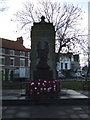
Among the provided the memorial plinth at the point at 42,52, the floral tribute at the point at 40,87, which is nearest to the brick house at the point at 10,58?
the memorial plinth at the point at 42,52

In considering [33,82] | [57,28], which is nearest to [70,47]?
[57,28]

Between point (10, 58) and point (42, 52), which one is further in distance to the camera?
point (10, 58)

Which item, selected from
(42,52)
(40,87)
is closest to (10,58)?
(42,52)

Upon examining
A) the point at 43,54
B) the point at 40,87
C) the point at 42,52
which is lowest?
the point at 40,87

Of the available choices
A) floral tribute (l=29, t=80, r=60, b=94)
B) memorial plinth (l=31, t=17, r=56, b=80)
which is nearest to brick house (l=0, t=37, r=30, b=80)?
memorial plinth (l=31, t=17, r=56, b=80)

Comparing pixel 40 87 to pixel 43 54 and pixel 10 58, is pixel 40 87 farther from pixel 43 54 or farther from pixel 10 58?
pixel 10 58

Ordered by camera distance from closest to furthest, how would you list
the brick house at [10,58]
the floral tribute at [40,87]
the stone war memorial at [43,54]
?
the floral tribute at [40,87]
the stone war memorial at [43,54]
the brick house at [10,58]

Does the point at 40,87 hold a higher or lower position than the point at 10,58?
lower

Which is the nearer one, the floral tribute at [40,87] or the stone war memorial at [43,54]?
the floral tribute at [40,87]

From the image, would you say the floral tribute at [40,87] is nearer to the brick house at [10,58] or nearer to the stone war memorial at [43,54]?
the stone war memorial at [43,54]

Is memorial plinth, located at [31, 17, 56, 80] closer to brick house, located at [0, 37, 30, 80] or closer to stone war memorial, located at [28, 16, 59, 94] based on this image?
stone war memorial, located at [28, 16, 59, 94]

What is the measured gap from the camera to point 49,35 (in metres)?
13.6

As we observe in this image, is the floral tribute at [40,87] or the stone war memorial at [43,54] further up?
the stone war memorial at [43,54]

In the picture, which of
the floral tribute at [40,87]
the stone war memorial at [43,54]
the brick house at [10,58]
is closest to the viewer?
the floral tribute at [40,87]
